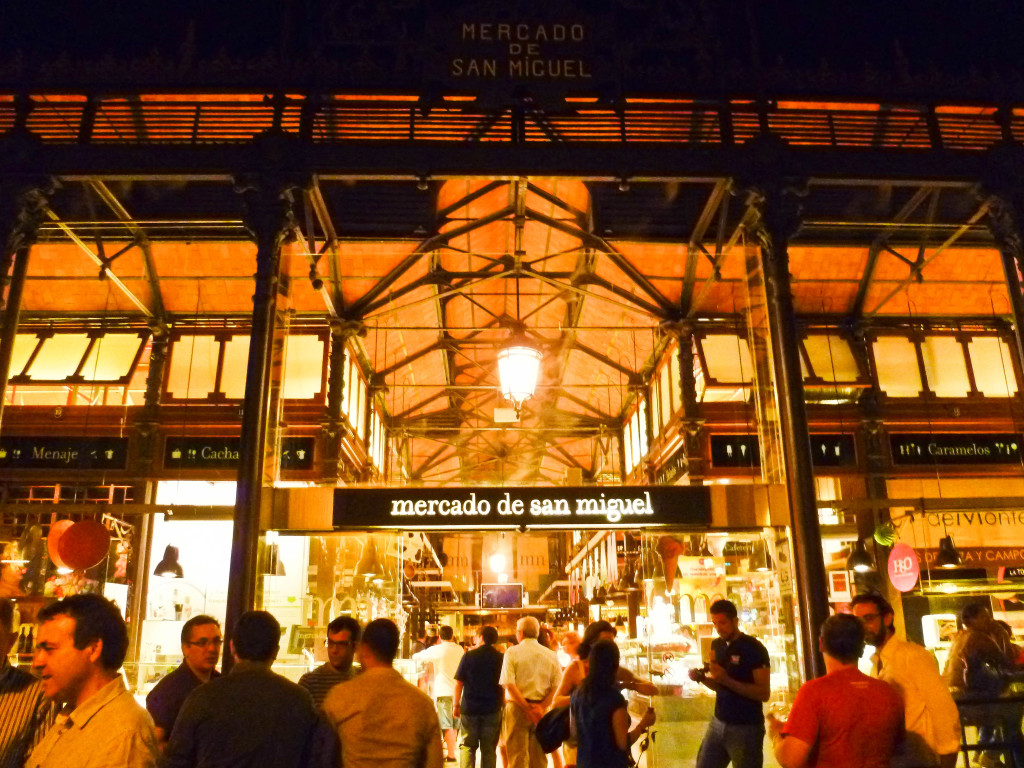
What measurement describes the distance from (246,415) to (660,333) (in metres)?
7.78

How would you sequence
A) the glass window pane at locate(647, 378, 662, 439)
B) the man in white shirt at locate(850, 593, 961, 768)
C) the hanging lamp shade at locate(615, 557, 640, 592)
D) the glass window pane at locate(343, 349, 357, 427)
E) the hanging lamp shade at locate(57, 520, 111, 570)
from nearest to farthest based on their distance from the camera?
the man in white shirt at locate(850, 593, 961, 768) < the hanging lamp shade at locate(57, 520, 111, 570) < the glass window pane at locate(343, 349, 357, 427) < the glass window pane at locate(647, 378, 662, 439) < the hanging lamp shade at locate(615, 557, 640, 592)

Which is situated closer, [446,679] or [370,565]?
[370,565]

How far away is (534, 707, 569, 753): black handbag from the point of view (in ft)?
16.5

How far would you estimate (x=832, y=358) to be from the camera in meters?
12.4

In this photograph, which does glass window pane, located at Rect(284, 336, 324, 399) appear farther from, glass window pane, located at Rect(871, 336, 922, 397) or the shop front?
glass window pane, located at Rect(871, 336, 922, 397)

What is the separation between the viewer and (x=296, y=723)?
324 centimetres

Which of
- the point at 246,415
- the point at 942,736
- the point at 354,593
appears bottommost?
the point at 942,736

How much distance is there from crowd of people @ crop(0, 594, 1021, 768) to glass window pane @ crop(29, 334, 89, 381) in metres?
9.16

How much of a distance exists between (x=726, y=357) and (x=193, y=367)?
320 inches

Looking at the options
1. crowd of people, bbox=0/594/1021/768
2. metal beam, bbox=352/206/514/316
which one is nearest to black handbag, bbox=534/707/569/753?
crowd of people, bbox=0/594/1021/768

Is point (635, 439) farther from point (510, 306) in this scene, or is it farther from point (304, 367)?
point (304, 367)

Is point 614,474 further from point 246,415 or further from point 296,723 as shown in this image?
point 296,723

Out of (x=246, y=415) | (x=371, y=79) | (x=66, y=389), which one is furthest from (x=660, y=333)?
(x=66, y=389)

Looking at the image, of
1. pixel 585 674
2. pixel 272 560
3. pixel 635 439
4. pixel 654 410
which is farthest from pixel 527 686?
pixel 635 439
